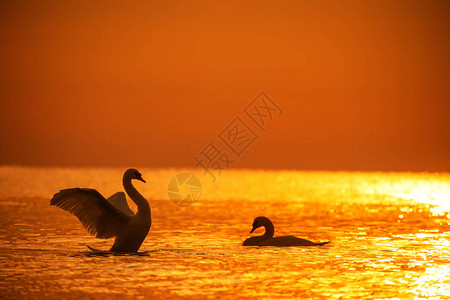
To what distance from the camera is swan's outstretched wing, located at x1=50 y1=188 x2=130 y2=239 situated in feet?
64.8

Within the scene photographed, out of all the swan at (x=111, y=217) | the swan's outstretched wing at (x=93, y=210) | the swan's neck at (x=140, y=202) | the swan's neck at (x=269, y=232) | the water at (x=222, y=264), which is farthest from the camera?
the swan's neck at (x=269, y=232)

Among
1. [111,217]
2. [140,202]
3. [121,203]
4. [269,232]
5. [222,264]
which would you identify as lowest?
[222,264]

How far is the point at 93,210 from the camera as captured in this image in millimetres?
20391

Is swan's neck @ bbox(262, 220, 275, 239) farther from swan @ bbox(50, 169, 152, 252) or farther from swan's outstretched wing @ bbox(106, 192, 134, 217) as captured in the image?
swan @ bbox(50, 169, 152, 252)

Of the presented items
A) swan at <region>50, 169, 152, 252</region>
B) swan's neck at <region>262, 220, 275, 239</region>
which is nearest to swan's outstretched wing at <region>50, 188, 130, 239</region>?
swan at <region>50, 169, 152, 252</region>

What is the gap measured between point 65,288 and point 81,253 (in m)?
5.11

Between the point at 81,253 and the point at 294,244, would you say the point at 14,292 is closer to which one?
the point at 81,253

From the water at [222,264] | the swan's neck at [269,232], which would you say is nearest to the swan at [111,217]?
the water at [222,264]

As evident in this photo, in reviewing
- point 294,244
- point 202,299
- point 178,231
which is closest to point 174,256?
point 294,244

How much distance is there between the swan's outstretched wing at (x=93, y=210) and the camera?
1975 cm

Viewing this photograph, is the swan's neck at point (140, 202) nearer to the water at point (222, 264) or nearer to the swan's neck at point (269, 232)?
the water at point (222, 264)

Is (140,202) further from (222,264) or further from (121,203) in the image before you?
(222,264)

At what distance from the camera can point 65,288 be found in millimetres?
16016

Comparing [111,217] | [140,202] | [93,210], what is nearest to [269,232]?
[140,202]
